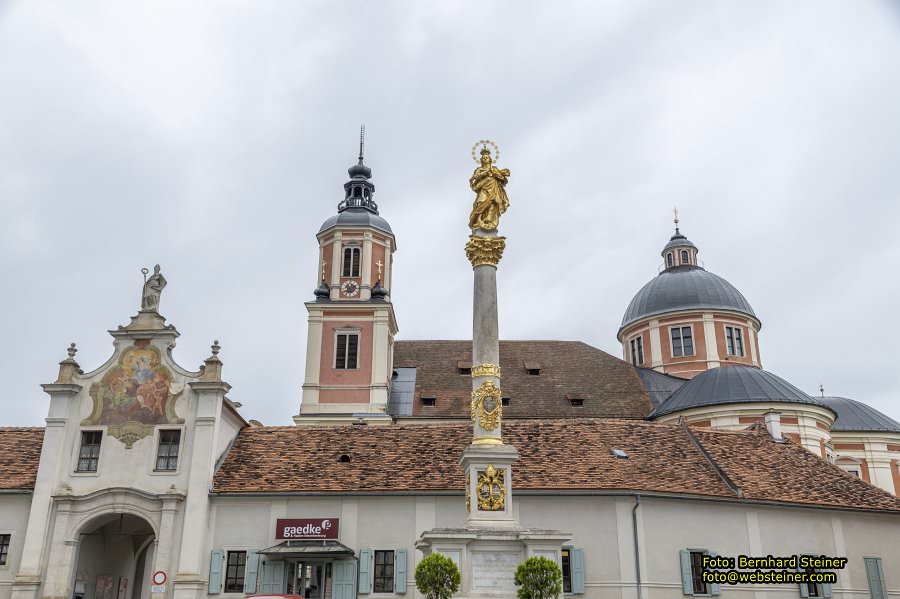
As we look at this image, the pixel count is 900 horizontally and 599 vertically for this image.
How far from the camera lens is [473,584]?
19.4 meters

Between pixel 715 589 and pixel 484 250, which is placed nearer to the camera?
pixel 484 250

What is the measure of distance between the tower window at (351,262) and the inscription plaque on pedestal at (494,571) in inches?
1289

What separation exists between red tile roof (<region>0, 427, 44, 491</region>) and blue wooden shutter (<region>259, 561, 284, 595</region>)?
8673 millimetres

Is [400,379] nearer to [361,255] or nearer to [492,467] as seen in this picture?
[361,255]

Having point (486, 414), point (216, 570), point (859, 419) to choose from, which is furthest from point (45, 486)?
point (859, 419)

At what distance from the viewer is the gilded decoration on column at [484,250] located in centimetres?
2253

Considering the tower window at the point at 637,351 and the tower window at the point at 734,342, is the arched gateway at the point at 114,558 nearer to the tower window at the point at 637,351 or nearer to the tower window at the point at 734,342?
the tower window at the point at 637,351

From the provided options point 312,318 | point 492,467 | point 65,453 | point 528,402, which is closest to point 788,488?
point 492,467

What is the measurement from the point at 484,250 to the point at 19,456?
64.6 feet

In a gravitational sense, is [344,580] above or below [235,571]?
below

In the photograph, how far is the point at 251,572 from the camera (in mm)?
27766

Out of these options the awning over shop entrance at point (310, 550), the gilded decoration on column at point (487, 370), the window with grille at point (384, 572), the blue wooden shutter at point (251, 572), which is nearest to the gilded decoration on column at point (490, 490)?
the gilded decoration on column at point (487, 370)

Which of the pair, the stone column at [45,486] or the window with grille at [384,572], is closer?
the window with grille at [384,572]

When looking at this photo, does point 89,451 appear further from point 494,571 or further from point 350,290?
point 350,290
